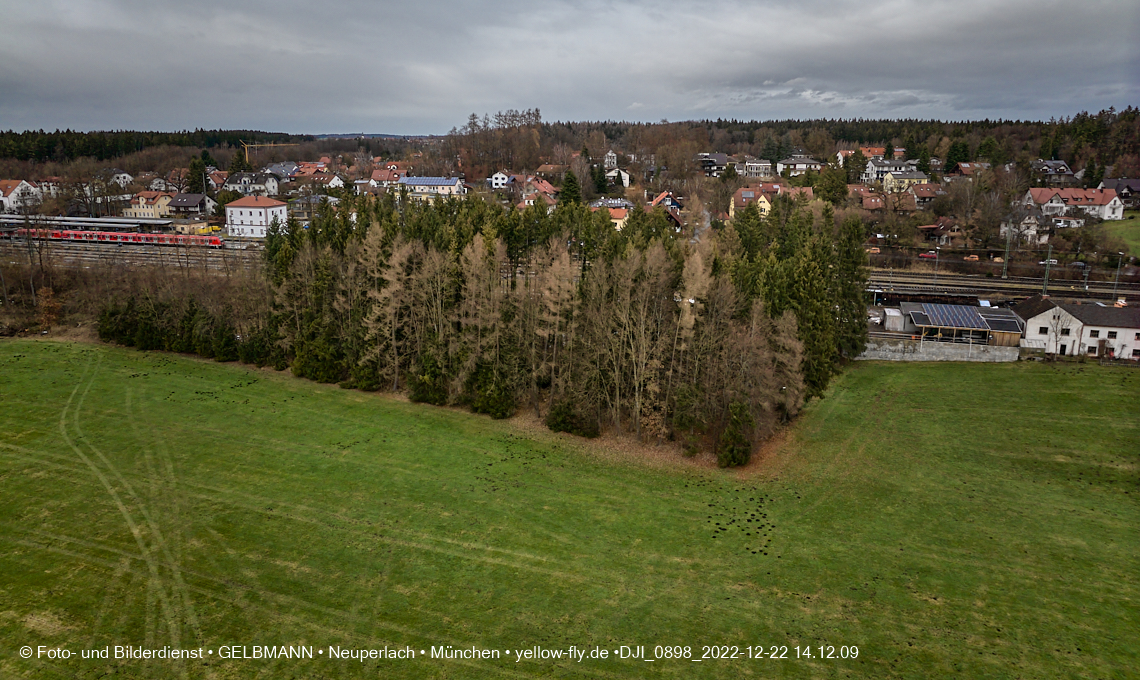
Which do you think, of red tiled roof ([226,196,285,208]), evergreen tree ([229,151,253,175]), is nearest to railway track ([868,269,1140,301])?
red tiled roof ([226,196,285,208])

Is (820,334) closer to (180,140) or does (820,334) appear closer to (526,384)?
(526,384)

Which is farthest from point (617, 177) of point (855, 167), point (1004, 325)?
point (1004, 325)

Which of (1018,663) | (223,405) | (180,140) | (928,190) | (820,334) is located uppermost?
(180,140)

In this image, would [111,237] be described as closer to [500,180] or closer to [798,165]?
[500,180]

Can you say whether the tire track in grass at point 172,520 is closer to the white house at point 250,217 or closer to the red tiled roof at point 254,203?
the white house at point 250,217

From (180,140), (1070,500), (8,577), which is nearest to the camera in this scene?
(8,577)

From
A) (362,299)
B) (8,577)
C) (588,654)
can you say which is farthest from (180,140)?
(588,654)

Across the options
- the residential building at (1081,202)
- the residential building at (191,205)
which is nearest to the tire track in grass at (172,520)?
the residential building at (191,205)
